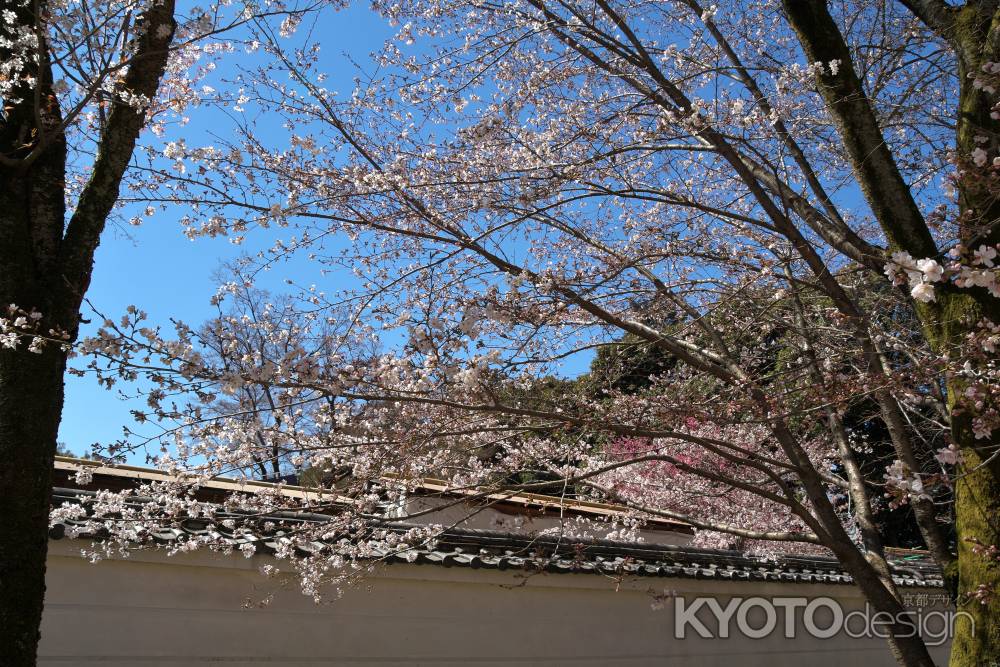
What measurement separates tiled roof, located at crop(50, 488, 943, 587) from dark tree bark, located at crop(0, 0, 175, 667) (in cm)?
141

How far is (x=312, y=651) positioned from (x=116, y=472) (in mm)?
3027

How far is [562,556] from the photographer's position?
255 inches

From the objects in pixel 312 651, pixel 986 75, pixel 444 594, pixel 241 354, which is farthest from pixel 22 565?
pixel 986 75

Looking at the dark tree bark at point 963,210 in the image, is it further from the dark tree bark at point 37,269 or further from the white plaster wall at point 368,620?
the dark tree bark at point 37,269

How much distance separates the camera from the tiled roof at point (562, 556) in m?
4.83

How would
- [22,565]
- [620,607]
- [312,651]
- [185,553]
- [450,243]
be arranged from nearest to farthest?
1. [22,565]
2. [450,243]
3. [185,553]
4. [312,651]
5. [620,607]

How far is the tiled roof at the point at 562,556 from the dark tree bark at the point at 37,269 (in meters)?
1.41

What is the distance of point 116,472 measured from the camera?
7027 millimetres

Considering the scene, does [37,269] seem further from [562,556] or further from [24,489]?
[562,556]

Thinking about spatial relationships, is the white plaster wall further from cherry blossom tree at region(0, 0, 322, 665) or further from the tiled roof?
cherry blossom tree at region(0, 0, 322, 665)

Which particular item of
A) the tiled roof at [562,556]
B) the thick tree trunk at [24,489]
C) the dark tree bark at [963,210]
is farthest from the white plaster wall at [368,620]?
the dark tree bark at [963,210]

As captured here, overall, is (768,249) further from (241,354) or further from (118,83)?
(118,83)

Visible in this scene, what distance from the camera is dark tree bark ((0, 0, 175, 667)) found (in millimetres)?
2867

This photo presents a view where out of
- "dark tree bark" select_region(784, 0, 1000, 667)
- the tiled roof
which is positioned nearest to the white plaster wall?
the tiled roof
